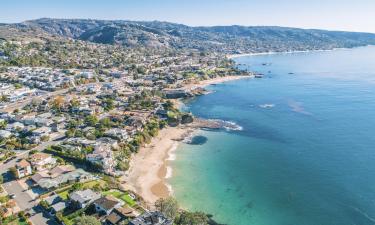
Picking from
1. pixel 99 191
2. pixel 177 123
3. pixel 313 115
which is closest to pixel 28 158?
pixel 99 191

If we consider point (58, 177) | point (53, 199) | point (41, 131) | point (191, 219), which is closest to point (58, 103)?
point (41, 131)

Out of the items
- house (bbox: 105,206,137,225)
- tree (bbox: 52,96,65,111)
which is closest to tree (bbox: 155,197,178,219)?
house (bbox: 105,206,137,225)

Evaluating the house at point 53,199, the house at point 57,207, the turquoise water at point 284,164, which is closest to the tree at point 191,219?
the turquoise water at point 284,164

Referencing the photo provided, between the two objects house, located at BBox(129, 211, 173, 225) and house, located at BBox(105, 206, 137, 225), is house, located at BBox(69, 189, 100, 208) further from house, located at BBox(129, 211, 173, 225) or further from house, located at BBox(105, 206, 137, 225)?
house, located at BBox(129, 211, 173, 225)

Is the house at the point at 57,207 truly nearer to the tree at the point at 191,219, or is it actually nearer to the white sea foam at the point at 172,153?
the tree at the point at 191,219

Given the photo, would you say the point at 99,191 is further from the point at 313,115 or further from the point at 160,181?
the point at 313,115

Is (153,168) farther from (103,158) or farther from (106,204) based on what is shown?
(106,204)
